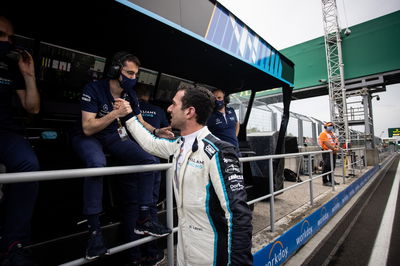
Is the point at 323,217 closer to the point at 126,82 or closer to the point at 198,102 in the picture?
the point at 198,102

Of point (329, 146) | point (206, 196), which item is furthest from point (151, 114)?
point (329, 146)

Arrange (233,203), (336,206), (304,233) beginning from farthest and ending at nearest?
1. (336,206)
2. (304,233)
3. (233,203)

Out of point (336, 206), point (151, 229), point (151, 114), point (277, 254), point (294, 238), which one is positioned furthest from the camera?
point (336, 206)

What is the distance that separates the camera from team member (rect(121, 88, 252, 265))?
103 cm

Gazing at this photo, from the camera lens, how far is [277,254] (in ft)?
7.49

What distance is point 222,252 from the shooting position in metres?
1.09

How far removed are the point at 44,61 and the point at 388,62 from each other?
20719 millimetres

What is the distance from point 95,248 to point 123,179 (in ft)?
2.18

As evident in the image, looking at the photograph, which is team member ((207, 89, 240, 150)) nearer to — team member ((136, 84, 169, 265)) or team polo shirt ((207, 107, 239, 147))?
team polo shirt ((207, 107, 239, 147))

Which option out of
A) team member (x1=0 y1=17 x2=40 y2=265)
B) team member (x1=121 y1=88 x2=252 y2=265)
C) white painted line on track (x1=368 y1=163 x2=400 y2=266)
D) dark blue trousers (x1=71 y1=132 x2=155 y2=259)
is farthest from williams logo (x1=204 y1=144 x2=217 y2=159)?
white painted line on track (x1=368 y1=163 x2=400 y2=266)

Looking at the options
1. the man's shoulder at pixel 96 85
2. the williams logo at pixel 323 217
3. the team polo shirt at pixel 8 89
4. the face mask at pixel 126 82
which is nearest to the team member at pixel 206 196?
the face mask at pixel 126 82

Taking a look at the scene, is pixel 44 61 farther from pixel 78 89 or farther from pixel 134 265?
pixel 134 265

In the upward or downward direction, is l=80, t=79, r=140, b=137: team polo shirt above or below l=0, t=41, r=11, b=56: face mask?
below

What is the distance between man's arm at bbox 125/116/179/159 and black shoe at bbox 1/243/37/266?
96cm
